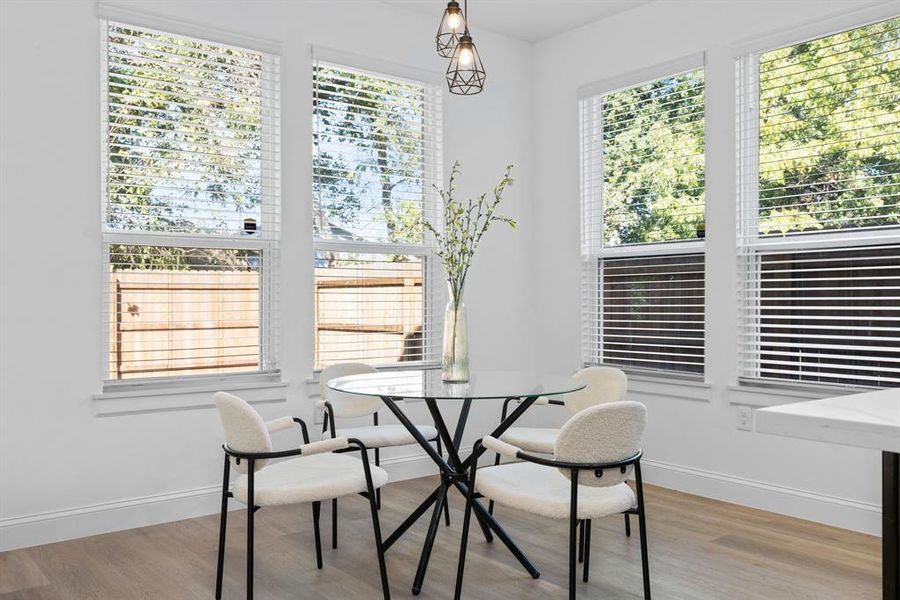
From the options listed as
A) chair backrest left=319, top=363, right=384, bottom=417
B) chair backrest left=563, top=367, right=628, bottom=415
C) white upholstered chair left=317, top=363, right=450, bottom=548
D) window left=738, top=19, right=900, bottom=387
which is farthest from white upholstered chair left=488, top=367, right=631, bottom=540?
window left=738, top=19, right=900, bottom=387

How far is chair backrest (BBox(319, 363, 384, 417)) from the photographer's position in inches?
152

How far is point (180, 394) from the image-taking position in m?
3.85

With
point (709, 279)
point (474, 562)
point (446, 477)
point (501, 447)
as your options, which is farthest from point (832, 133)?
point (474, 562)

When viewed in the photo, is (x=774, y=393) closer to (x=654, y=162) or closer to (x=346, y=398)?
(x=654, y=162)

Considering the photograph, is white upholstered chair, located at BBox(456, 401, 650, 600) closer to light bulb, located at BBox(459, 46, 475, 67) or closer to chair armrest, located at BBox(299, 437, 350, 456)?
chair armrest, located at BBox(299, 437, 350, 456)

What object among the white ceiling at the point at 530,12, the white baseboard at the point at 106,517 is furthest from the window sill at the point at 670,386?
the white baseboard at the point at 106,517

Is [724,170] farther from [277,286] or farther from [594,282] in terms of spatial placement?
[277,286]

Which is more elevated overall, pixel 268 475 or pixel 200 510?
pixel 268 475

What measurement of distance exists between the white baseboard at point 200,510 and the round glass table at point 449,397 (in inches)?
50.3

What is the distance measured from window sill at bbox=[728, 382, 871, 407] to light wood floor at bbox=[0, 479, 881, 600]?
0.61 metres

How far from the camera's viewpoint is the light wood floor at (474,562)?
291cm

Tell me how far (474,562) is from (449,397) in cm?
92

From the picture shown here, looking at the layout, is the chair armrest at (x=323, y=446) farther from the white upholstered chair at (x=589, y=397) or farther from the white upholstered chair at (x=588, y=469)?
the white upholstered chair at (x=589, y=397)

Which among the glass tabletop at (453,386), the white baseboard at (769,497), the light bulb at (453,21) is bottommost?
the white baseboard at (769,497)
